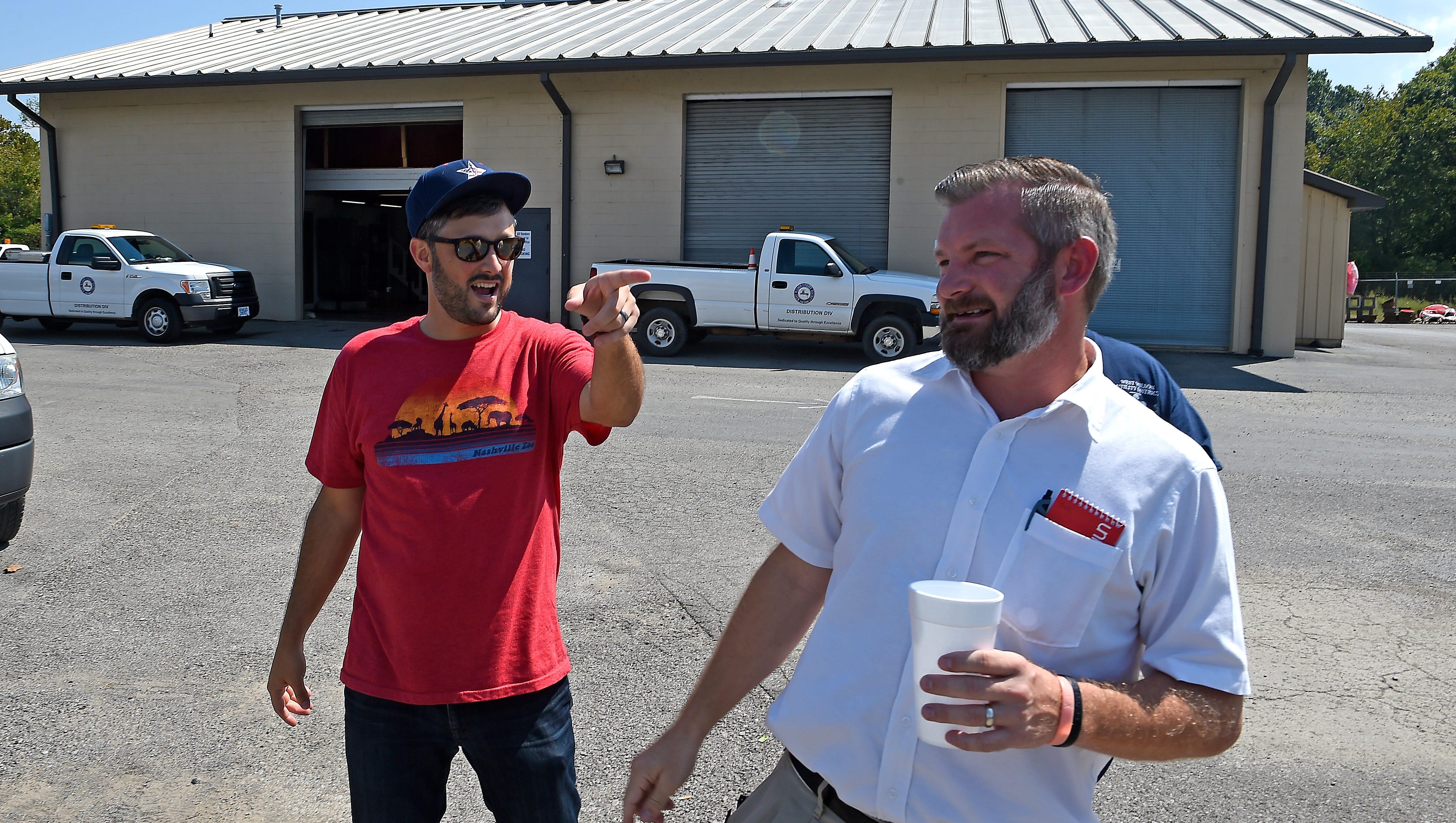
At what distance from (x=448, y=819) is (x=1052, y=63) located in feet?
56.8

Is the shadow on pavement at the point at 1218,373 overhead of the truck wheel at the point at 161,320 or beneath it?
beneath

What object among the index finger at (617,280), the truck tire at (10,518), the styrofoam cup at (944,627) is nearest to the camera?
the styrofoam cup at (944,627)

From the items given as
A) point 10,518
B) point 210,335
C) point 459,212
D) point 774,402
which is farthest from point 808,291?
point 459,212

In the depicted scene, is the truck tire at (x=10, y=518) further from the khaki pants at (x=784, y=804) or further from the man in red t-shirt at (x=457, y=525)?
the khaki pants at (x=784, y=804)

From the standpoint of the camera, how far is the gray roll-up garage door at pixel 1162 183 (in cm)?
1792

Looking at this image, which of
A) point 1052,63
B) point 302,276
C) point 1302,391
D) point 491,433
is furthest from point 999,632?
point 302,276

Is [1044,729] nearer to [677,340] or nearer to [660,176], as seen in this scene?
[677,340]

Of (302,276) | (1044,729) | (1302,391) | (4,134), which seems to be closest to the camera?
(1044,729)

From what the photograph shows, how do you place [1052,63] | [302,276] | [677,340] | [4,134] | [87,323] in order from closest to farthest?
1. [677,340]
2. [1052,63]
3. [87,323]
4. [302,276]
5. [4,134]

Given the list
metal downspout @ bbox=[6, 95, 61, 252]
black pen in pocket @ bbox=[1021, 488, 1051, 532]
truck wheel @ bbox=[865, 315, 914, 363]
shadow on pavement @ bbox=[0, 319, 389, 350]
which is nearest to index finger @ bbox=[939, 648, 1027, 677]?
black pen in pocket @ bbox=[1021, 488, 1051, 532]

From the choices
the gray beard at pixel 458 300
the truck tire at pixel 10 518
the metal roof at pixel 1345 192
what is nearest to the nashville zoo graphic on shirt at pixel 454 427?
the gray beard at pixel 458 300

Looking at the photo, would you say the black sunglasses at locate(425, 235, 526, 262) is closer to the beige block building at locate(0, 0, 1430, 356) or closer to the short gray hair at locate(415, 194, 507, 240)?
the short gray hair at locate(415, 194, 507, 240)

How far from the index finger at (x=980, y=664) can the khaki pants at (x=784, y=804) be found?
1.83 feet

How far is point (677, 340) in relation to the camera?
1655cm
